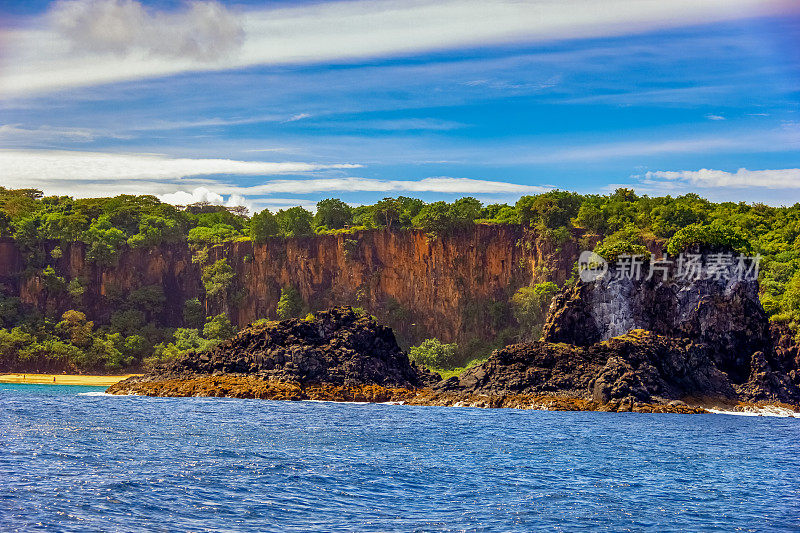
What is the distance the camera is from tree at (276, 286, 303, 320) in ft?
365

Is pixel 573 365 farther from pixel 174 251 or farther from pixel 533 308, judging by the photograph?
pixel 174 251

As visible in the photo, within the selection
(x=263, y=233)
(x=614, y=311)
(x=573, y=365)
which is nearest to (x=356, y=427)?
(x=573, y=365)

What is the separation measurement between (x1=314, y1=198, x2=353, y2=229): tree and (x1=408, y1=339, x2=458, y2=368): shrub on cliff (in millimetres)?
27063

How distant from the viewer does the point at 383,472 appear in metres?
32.9

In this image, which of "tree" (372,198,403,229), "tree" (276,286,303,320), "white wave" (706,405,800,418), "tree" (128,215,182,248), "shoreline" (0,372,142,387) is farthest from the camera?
"tree" (128,215,182,248)

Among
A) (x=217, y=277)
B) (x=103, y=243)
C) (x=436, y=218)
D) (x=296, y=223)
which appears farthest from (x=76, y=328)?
(x=436, y=218)

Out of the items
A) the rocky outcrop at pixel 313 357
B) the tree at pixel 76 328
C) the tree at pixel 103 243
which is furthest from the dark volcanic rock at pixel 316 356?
the tree at pixel 103 243

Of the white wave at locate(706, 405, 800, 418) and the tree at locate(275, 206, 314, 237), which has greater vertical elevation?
the tree at locate(275, 206, 314, 237)

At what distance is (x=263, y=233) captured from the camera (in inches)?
4604

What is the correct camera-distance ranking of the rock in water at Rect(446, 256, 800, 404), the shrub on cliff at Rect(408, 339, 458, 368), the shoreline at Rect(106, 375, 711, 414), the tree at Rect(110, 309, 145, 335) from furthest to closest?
the tree at Rect(110, 309, 145, 335) < the shrub on cliff at Rect(408, 339, 458, 368) < the rock in water at Rect(446, 256, 800, 404) < the shoreline at Rect(106, 375, 711, 414)

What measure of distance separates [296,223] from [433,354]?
28.6 metres

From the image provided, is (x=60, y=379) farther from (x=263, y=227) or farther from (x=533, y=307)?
(x=533, y=307)

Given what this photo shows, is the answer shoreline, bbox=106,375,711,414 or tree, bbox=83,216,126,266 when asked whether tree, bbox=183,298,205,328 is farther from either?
shoreline, bbox=106,375,711,414

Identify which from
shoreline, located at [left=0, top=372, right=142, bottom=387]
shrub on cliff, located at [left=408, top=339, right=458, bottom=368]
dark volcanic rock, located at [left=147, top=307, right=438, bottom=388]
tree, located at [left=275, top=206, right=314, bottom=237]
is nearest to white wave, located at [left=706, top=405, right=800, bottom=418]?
dark volcanic rock, located at [left=147, top=307, right=438, bottom=388]
